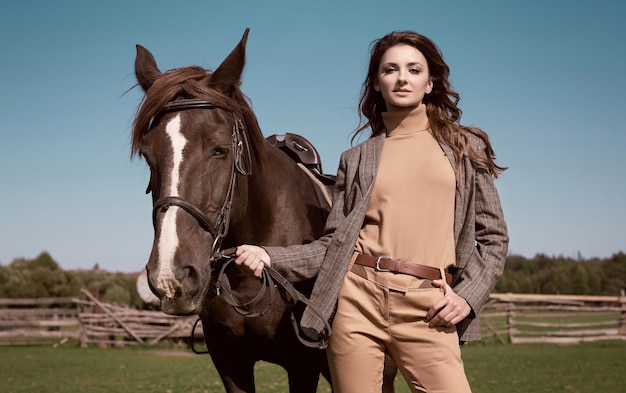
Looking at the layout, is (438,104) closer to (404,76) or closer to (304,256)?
(404,76)

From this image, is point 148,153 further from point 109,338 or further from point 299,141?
point 109,338

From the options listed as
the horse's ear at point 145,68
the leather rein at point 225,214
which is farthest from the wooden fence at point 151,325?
the leather rein at point 225,214

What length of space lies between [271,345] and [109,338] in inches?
A: 836

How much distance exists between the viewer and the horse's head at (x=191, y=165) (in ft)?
6.93

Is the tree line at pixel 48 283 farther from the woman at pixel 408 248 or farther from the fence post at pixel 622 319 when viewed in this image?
the woman at pixel 408 248

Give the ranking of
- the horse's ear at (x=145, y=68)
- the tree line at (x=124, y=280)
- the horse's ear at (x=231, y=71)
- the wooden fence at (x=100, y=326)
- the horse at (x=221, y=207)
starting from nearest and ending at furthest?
the horse at (x=221, y=207) < the horse's ear at (x=231, y=71) < the horse's ear at (x=145, y=68) < the wooden fence at (x=100, y=326) < the tree line at (x=124, y=280)

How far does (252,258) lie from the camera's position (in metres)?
2.35

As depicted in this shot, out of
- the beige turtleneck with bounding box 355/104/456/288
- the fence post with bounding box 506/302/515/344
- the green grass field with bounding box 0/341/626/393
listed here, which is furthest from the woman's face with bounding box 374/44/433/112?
the fence post with bounding box 506/302/515/344

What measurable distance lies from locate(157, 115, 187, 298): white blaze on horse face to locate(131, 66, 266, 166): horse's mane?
0.27 metres

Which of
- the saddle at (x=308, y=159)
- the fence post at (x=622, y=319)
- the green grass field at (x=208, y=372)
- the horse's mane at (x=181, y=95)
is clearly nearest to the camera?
the horse's mane at (x=181, y=95)

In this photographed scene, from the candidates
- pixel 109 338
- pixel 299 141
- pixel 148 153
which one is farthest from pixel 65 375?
pixel 148 153

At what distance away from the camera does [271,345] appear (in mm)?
3012

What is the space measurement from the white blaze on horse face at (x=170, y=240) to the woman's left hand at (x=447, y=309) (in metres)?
0.98

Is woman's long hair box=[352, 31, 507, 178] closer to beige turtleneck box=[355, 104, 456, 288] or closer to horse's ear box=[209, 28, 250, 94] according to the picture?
beige turtleneck box=[355, 104, 456, 288]
